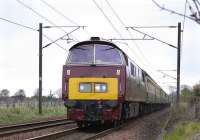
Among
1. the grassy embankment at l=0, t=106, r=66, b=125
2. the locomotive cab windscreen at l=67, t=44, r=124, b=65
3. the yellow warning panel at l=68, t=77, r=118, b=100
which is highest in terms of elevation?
the locomotive cab windscreen at l=67, t=44, r=124, b=65

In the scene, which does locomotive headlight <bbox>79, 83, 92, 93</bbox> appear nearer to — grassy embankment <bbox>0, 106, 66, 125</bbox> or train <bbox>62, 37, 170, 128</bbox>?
train <bbox>62, 37, 170, 128</bbox>

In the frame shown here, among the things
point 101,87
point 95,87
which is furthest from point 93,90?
point 101,87

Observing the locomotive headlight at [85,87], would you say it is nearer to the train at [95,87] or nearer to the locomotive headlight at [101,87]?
the train at [95,87]

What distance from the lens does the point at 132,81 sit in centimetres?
2362

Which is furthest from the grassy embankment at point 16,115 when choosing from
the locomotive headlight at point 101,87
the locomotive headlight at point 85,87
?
the locomotive headlight at point 101,87

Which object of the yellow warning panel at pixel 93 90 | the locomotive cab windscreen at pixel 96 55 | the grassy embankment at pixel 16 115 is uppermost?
the locomotive cab windscreen at pixel 96 55

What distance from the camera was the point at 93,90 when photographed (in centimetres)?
2055

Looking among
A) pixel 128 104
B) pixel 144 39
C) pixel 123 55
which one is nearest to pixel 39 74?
pixel 144 39

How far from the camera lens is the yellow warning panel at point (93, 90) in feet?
67.2

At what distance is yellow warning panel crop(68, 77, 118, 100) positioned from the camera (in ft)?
67.2

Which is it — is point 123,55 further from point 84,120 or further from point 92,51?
point 84,120


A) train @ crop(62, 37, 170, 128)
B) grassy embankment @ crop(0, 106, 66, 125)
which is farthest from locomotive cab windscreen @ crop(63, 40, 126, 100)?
grassy embankment @ crop(0, 106, 66, 125)

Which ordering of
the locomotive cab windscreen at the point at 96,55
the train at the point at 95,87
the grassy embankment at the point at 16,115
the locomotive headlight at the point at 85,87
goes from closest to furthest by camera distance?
the train at the point at 95,87 → the locomotive headlight at the point at 85,87 → the locomotive cab windscreen at the point at 96,55 → the grassy embankment at the point at 16,115

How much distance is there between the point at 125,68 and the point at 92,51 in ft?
5.02
